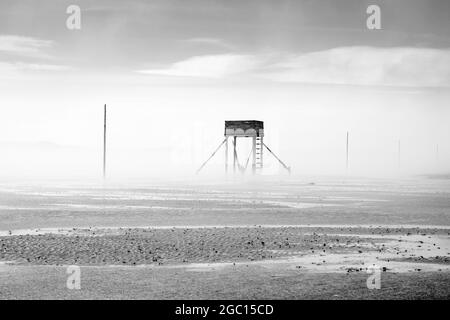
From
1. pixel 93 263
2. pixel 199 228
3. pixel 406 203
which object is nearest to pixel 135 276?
pixel 93 263

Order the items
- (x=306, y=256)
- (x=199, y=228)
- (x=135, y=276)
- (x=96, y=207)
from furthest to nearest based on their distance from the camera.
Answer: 1. (x=96, y=207)
2. (x=199, y=228)
3. (x=306, y=256)
4. (x=135, y=276)

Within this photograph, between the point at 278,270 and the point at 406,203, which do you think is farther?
the point at 406,203

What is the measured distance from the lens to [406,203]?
42219 mm

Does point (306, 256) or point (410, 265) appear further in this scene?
point (306, 256)

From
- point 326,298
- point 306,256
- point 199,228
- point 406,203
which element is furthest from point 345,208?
point 326,298
